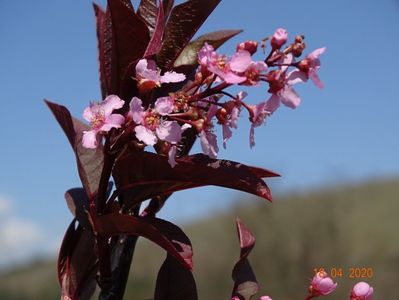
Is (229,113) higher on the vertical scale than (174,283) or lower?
higher

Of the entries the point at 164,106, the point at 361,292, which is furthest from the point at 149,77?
the point at 361,292

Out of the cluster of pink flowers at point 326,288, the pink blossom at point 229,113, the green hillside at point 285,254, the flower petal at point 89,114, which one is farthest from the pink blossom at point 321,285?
the green hillside at point 285,254

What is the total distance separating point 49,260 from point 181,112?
21.9 meters

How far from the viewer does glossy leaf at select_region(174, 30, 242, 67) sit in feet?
2.67

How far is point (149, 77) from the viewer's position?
681 mm

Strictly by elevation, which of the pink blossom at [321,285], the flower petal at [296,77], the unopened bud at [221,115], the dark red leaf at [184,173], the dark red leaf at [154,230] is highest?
the flower petal at [296,77]

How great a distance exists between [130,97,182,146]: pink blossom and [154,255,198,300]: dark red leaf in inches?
8.6

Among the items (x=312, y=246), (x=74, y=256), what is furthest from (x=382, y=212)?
(x=74, y=256)

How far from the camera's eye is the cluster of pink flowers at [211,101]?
64cm

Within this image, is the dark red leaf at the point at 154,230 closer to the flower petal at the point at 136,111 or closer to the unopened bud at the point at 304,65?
the flower petal at the point at 136,111

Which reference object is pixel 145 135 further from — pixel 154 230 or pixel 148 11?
pixel 148 11

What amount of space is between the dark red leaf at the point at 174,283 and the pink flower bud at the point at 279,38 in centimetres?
31

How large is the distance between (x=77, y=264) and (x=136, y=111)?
273 mm

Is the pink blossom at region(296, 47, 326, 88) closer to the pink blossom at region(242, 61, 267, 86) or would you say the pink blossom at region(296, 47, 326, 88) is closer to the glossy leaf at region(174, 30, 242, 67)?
the pink blossom at region(242, 61, 267, 86)
